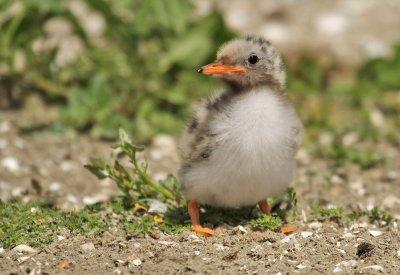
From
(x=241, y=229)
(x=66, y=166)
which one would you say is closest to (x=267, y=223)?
(x=241, y=229)

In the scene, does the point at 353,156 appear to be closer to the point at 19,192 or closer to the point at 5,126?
the point at 19,192

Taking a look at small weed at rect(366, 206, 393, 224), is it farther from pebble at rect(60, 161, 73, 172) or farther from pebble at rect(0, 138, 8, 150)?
pebble at rect(0, 138, 8, 150)

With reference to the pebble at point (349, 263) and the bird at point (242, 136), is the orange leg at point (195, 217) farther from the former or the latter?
the pebble at point (349, 263)

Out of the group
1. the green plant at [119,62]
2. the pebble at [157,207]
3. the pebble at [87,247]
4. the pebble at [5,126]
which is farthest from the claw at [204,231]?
the pebble at [5,126]

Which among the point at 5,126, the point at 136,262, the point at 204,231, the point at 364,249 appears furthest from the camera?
the point at 5,126

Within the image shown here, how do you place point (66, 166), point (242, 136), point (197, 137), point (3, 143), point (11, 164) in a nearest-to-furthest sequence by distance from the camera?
point (242, 136) → point (197, 137) → point (11, 164) → point (66, 166) → point (3, 143)

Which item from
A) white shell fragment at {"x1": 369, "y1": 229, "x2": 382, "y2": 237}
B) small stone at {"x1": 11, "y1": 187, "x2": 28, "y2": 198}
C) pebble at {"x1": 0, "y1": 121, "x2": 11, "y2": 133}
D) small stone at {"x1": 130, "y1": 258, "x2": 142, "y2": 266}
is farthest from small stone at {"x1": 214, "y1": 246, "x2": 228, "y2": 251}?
pebble at {"x1": 0, "y1": 121, "x2": 11, "y2": 133}

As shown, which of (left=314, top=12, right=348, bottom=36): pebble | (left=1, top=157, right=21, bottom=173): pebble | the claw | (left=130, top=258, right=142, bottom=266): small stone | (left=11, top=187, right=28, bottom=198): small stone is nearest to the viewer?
(left=130, top=258, right=142, bottom=266): small stone

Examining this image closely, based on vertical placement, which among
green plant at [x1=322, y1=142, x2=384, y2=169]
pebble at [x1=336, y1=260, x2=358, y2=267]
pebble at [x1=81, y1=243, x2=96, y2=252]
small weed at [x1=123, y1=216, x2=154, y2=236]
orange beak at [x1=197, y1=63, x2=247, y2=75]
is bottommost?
green plant at [x1=322, y1=142, x2=384, y2=169]
